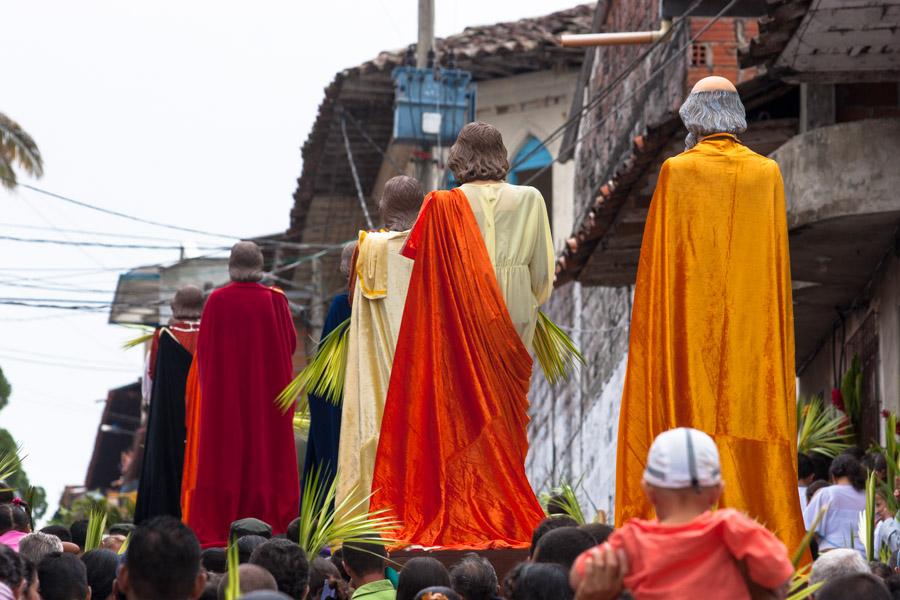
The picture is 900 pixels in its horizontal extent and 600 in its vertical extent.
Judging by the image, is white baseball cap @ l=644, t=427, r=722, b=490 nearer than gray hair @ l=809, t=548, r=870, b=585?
Yes

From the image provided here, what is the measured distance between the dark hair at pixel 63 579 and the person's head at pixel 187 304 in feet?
18.1

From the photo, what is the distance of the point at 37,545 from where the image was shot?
7.32 metres

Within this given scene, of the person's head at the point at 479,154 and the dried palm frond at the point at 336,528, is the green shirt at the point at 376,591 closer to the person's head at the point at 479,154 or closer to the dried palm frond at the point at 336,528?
the dried palm frond at the point at 336,528

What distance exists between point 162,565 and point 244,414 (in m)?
5.85

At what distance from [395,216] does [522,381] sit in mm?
1548

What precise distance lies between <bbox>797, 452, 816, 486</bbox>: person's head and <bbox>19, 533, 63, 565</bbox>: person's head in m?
5.75

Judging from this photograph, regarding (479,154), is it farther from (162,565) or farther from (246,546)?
(162,565)

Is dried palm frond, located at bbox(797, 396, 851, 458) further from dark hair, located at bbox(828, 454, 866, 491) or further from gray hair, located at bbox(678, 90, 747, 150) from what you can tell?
gray hair, located at bbox(678, 90, 747, 150)

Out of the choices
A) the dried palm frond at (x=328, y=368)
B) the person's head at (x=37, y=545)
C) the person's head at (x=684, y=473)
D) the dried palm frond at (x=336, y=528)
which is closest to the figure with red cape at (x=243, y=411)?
the dried palm frond at (x=328, y=368)

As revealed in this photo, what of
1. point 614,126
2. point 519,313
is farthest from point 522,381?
point 614,126

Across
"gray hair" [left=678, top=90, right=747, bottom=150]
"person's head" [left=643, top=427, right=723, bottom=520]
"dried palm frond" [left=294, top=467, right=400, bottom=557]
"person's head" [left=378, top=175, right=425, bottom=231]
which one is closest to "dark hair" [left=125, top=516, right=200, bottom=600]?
"person's head" [left=643, top=427, right=723, bottom=520]

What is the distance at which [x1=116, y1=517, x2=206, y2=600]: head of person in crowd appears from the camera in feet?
15.9

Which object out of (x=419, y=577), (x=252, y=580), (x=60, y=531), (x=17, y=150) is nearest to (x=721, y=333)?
(x=419, y=577)

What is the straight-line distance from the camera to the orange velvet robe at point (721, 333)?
704cm
